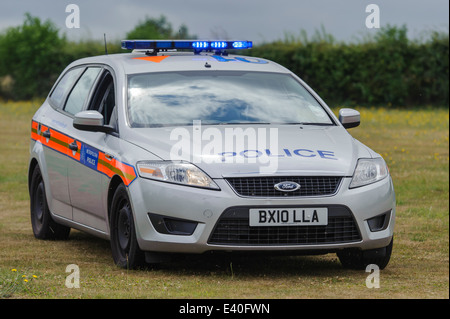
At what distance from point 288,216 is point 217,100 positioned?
149 centimetres

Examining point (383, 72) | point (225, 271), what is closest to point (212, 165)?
point (225, 271)

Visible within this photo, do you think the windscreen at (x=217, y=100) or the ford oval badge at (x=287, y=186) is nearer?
the ford oval badge at (x=287, y=186)

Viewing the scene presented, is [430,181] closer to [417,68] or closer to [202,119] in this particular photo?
[202,119]

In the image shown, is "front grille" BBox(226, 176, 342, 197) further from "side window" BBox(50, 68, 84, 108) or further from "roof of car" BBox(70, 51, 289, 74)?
"side window" BBox(50, 68, 84, 108)

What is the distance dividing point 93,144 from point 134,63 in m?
0.84

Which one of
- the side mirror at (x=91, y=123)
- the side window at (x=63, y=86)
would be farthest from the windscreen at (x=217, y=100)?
the side window at (x=63, y=86)

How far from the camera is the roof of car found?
8102 mm

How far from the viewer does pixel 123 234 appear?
7250 millimetres

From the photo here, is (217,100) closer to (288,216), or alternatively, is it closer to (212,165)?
(212,165)

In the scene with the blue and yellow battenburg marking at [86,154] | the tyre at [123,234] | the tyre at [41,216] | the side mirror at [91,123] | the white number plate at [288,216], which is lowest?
the tyre at [41,216]

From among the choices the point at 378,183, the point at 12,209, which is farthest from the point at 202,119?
the point at 12,209

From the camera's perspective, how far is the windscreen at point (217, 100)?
7539mm

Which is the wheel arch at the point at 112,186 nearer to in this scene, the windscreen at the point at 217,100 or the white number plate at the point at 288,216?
the windscreen at the point at 217,100

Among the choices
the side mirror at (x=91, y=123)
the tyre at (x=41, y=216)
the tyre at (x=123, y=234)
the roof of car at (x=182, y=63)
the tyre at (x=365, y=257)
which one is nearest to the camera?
the tyre at (x=123, y=234)
